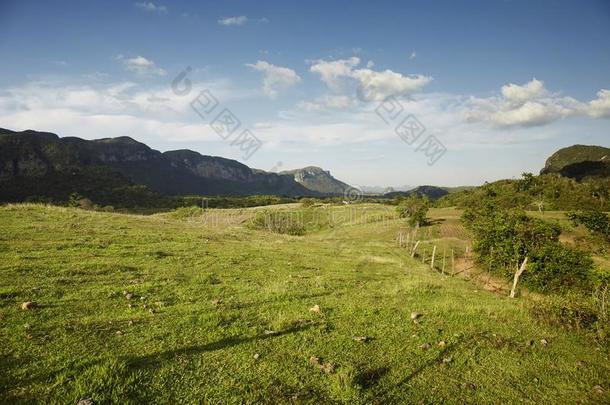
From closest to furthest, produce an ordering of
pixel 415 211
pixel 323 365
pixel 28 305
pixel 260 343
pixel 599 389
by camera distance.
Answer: pixel 599 389 → pixel 323 365 → pixel 260 343 → pixel 28 305 → pixel 415 211

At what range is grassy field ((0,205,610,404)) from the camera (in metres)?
6.23

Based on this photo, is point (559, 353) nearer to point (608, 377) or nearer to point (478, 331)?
point (608, 377)

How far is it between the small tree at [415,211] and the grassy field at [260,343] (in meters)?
64.7

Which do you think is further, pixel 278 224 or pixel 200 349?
pixel 278 224

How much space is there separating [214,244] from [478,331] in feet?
69.9

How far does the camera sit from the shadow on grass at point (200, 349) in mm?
6875

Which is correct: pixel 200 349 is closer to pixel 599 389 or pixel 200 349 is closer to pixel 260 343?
pixel 260 343

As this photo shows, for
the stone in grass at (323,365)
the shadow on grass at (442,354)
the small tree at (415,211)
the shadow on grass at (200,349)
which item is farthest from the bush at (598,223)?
the small tree at (415,211)

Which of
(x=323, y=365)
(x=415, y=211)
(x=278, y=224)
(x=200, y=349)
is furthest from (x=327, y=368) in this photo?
(x=278, y=224)

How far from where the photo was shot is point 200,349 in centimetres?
771

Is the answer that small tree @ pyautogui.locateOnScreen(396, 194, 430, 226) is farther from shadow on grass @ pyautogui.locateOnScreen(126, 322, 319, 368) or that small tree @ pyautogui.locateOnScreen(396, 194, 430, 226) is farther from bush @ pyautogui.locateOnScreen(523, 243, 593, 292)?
shadow on grass @ pyautogui.locateOnScreen(126, 322, 319, 368)

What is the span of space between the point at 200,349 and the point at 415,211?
80.0 metres

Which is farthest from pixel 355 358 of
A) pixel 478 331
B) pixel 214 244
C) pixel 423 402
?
pixel 214 244

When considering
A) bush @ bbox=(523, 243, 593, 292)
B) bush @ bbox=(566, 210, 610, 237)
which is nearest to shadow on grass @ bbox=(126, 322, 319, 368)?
bush @ bbox=(523, 243, 593, 292)
